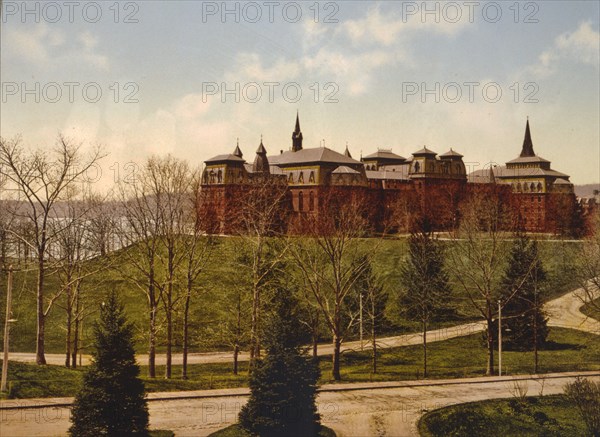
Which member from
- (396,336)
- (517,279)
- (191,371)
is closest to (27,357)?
(191,371)

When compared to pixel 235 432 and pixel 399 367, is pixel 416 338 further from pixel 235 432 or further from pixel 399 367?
pixel 235 432

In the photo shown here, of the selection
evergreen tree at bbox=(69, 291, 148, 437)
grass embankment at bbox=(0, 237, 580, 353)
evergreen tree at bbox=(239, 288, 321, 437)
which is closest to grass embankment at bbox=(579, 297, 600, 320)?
grass embankment at bbox=(0, 237, 580, 353)

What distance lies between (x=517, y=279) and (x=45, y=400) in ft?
86.7

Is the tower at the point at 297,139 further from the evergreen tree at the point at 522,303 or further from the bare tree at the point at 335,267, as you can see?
the evergreen tree at the point at 522,303

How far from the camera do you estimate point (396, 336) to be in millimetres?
39188

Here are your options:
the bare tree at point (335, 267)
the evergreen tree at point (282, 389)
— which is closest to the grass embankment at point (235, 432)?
the evergreen tree at point (282, 389)

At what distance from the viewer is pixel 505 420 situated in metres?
22.2

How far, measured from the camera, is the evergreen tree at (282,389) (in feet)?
58.1

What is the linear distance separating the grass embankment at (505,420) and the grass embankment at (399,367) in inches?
194

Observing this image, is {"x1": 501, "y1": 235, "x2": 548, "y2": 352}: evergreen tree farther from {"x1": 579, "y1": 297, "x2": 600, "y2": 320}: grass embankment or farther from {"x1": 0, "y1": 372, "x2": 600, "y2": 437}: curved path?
{"x1": 0, "y1": 372, "x2": 600, "y2": 437}: curved path

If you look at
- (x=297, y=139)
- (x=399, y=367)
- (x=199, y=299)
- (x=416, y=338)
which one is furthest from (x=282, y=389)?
(x=297, y=139)

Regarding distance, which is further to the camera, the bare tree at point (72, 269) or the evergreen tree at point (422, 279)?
the evergreen tree at point (422, 279)

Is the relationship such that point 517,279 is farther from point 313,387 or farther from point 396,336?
point 313,387

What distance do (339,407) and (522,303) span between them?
18.2 meters
